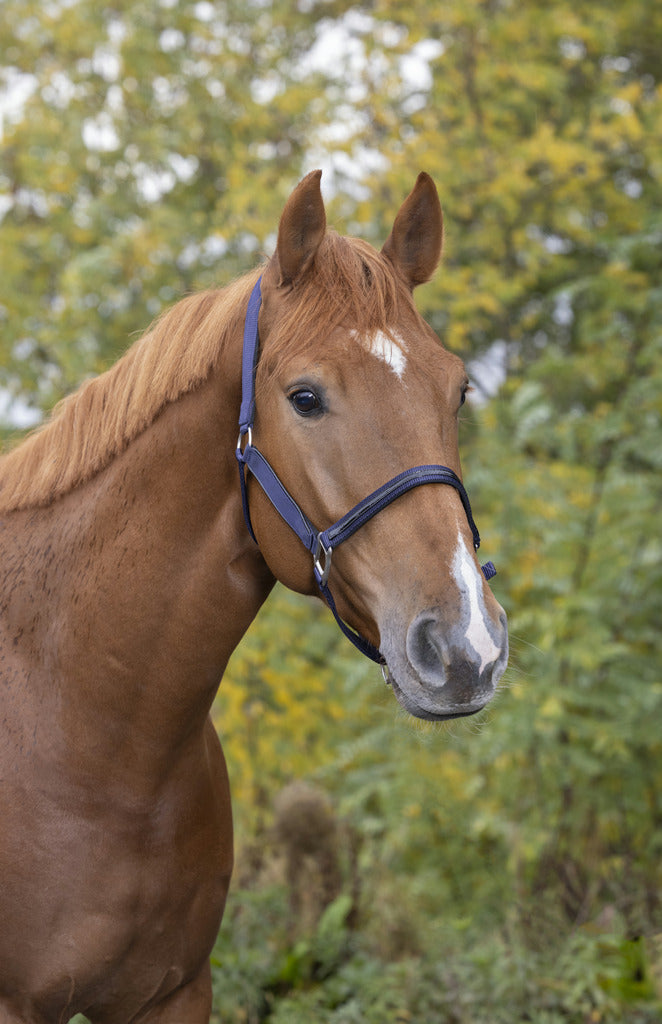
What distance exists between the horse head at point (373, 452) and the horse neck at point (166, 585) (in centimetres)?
14

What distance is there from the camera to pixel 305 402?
6.09 feet

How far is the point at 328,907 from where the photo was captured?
4.80 m

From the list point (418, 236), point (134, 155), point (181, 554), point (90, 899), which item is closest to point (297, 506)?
point (181, 554)

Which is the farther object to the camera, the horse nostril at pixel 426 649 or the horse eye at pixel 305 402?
the horse eye at pixel 305 402

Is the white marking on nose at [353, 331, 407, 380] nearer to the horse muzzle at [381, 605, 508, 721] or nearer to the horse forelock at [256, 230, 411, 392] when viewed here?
the horse forelock at [256, 230, 411, 392]

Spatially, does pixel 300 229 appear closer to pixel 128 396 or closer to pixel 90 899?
pixel 128 396

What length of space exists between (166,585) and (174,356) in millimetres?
553

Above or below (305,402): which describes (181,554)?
below

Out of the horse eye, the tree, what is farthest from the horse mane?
the tree

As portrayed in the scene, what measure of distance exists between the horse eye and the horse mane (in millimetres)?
103

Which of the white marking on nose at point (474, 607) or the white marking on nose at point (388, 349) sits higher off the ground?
the white marking on nose at point (388, 349)

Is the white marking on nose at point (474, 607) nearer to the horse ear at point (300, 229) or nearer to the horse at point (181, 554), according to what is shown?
the horse at point (181, 554)

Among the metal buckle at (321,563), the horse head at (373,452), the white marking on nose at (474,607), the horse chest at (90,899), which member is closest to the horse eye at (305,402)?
the horse head at (373,452)

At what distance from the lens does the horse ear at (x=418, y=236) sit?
2.17 m
